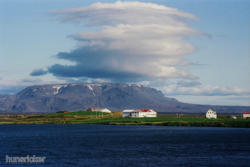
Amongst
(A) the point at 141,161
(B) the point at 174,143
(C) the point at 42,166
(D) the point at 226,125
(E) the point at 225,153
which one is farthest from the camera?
(D) the point at 226,125

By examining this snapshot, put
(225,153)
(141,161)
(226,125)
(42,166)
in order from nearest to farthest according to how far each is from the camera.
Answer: (42,166)
(141,161)
(225,153)
(226,125)

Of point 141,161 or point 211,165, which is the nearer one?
point 211,165

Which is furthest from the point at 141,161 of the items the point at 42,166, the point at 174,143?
the point at 174,143

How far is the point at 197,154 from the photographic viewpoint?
3081 inches

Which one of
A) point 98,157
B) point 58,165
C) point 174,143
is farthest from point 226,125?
point 58,165

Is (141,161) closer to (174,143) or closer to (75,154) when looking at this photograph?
(75,154)

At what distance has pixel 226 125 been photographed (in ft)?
561

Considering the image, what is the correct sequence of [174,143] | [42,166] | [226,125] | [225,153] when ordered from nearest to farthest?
[42,166]
[225,153]
[174,143]
[226,125]

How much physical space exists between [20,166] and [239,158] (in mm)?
34795

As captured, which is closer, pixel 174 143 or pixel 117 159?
pixel 117 159

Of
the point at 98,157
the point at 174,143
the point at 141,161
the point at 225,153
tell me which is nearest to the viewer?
the point at 141,161

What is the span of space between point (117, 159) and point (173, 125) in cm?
11206

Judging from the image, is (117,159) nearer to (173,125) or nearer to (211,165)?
(211,165)

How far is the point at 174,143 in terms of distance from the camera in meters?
102
